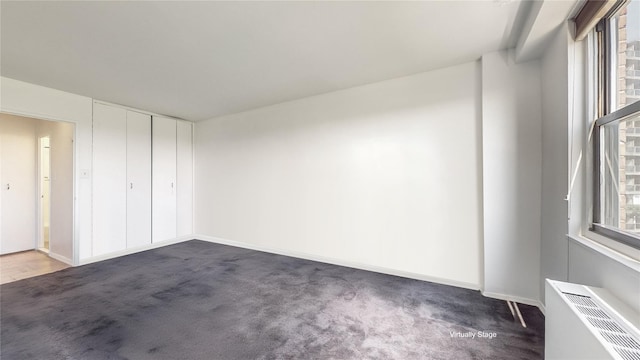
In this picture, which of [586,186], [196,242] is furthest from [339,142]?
[196,242]

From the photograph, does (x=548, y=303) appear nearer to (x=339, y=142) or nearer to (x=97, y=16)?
(x=339, y=142)

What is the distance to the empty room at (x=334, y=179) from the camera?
173 cm

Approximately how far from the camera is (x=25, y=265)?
3.61m

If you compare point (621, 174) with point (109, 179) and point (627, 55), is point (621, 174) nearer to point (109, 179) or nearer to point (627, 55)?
point (627, 55)

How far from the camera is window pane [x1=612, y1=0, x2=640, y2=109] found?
142 cm

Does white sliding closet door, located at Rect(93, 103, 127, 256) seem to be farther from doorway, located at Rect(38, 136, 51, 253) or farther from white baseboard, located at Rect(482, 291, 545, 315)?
white baseboard, located at Rect(482, 291, 545, 315)

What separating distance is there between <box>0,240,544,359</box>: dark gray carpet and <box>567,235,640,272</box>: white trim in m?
0.83

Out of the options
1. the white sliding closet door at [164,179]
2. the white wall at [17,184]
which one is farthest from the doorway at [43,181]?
the white sliding closet door at [164,179]

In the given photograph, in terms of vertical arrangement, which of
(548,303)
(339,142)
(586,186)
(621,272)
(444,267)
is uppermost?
(339,142)

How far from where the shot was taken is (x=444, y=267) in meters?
2.90

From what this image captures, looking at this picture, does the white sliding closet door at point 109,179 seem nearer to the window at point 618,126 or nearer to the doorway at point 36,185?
the doorway at point 36,185

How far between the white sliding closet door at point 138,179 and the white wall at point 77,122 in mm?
550

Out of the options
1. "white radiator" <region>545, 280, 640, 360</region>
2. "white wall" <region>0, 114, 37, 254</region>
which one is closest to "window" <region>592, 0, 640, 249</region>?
"white radiator" <region>545, 280, 640, 360</region>

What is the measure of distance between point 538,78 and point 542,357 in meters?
2.38
